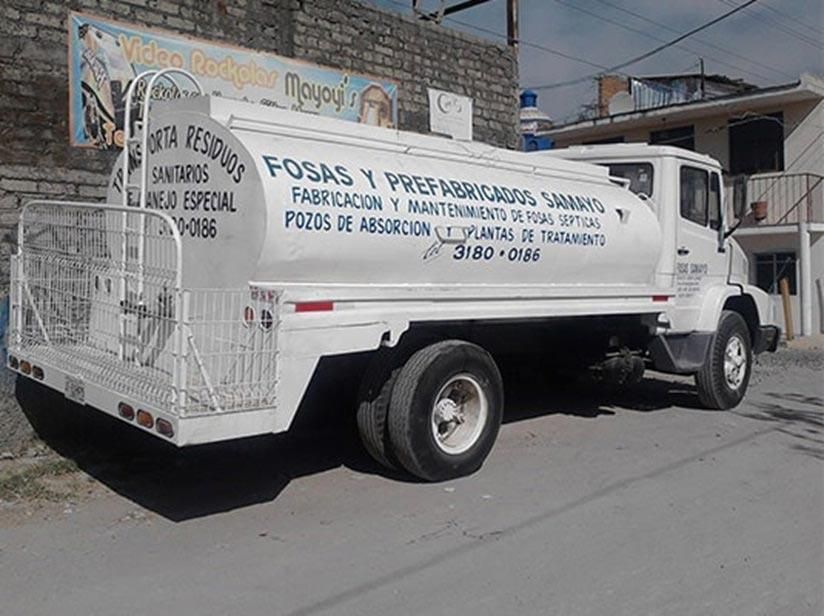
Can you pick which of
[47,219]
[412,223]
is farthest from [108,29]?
[412,223]

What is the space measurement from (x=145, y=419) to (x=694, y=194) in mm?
6555

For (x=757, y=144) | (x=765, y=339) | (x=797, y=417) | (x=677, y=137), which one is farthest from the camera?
(x=677, y=137)

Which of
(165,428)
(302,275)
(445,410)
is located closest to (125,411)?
(165,428)

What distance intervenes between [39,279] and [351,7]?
544 centimetres

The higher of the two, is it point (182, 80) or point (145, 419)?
point (182, 80)

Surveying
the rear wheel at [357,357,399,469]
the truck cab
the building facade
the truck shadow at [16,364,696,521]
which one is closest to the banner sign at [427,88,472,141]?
the truck cab

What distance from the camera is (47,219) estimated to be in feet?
21.9

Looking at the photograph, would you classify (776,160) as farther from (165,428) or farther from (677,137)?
(165,428)

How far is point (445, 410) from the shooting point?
642 cm

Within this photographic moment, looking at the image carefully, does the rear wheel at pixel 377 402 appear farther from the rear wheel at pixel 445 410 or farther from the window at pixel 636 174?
the window at pixel 636 174

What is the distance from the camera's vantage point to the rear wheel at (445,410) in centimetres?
609

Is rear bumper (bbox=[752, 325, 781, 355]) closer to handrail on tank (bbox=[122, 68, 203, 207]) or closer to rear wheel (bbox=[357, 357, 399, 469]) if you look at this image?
rear wheel (bbox=[357, 357, 399, 469])

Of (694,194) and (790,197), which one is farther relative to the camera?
(790,197)

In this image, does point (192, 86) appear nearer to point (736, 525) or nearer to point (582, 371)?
point (582, 371)
